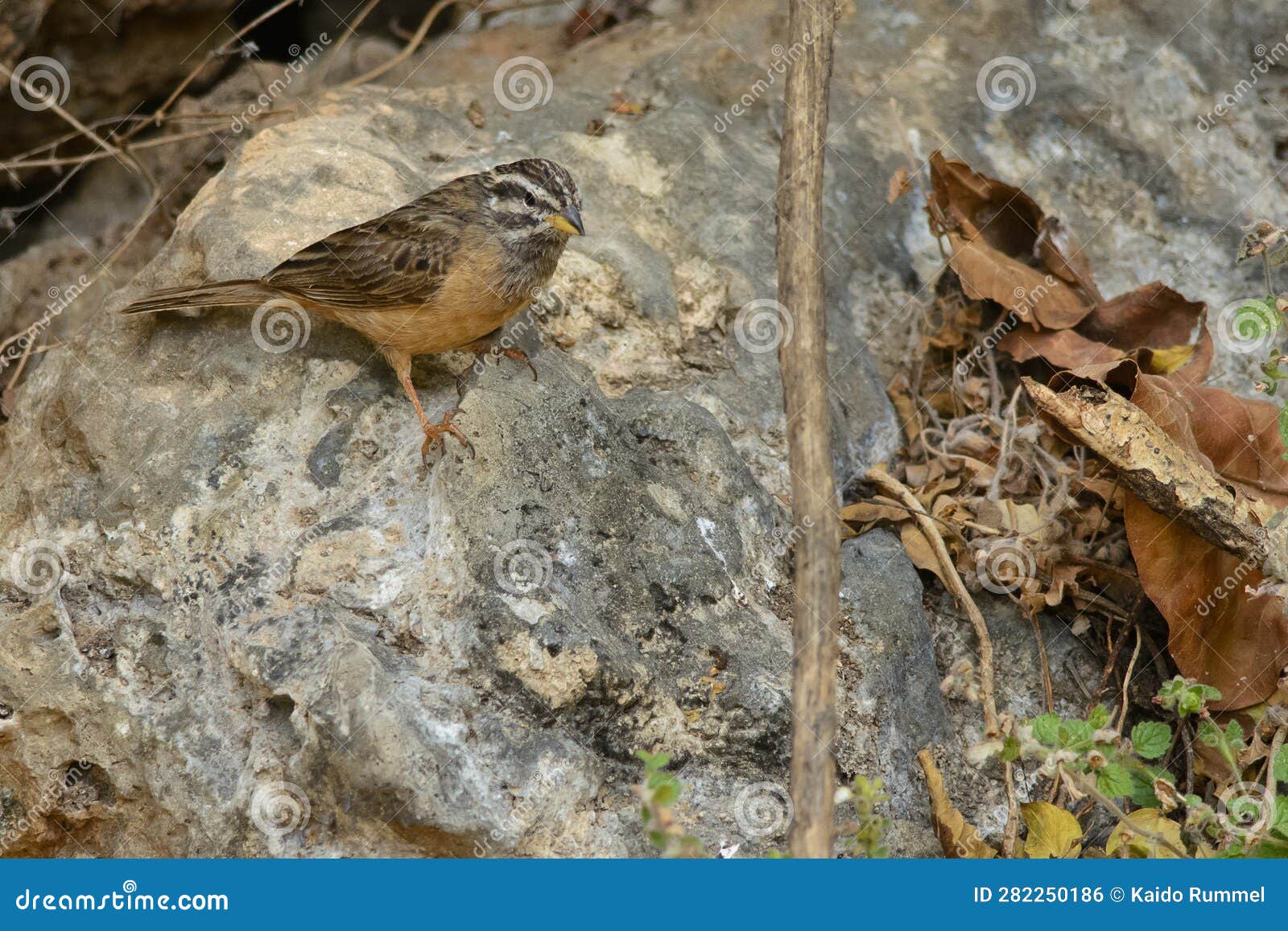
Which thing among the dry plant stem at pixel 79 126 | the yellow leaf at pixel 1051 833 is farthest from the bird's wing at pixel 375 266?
the yellow leaf at pixel 1051 833

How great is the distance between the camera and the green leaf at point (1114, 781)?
12.0 ft

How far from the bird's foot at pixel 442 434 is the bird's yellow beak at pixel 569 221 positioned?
34.6 inches

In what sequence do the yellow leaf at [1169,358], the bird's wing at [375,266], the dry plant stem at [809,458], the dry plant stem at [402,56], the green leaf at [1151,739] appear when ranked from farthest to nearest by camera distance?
the dry plant stem at [402,56], the yellow leaf at [1169,358], the bird's wing at [375,266], the green leaf at [1151,739], the dry plant stem at [809,458]

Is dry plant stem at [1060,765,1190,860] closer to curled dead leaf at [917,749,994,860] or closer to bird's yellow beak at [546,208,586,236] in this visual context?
curled dead leaf at [917,749,994,860]

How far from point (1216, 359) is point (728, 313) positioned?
2281 millimetres

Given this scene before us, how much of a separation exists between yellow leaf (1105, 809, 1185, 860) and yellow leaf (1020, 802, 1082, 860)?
12 centimetres

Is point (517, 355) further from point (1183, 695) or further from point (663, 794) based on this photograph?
point (1183, 695)

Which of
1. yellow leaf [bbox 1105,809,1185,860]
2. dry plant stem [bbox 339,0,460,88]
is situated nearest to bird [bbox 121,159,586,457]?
dry plant stem [bbox 339,0,460,88]

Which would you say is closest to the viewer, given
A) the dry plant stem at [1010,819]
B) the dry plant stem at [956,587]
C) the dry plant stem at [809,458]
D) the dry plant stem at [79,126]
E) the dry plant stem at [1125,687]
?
the dry plant stem at [809,458]

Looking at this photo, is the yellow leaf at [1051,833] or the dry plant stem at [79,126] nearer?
the yellow leaf at [1051,833]

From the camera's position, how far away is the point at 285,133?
18.1 ft

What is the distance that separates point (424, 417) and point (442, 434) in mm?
171

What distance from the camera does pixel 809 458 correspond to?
357 centimetres

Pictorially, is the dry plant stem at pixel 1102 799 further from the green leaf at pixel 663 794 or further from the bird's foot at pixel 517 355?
the bird's foot at pixel 517 355
